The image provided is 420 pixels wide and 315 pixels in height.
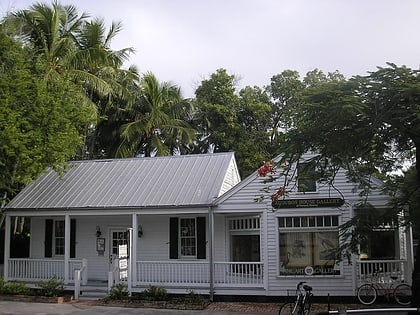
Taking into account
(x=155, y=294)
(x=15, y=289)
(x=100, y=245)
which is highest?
(x=100, y=245)

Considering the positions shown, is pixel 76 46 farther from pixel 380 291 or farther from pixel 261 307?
pixel 380 291

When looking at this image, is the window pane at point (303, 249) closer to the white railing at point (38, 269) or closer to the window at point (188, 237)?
the window at point (188, 237)

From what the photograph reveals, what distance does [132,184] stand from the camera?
2077 cm

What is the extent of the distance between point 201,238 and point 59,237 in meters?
A: 6.34

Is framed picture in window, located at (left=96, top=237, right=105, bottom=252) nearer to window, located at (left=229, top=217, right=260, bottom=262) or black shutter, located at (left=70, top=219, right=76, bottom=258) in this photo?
black shutter, located at (left=70, top=219, right=76, bottom=258)

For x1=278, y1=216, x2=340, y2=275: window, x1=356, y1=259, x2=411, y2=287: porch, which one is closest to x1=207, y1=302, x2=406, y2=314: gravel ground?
x1=356, y1=259, x2=411, y2=287: porch

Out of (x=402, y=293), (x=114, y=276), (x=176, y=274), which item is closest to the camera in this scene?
(x=402, y=293)

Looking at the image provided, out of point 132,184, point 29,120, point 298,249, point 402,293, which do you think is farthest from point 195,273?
point 29,120

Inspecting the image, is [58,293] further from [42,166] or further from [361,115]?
[361,115]

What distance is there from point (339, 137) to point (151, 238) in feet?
35.2

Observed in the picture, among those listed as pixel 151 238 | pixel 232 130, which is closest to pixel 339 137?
pixel 151 238

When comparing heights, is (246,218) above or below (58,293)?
above

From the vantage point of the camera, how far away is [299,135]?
12.2 m

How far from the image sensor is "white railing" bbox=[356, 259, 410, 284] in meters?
16.7
